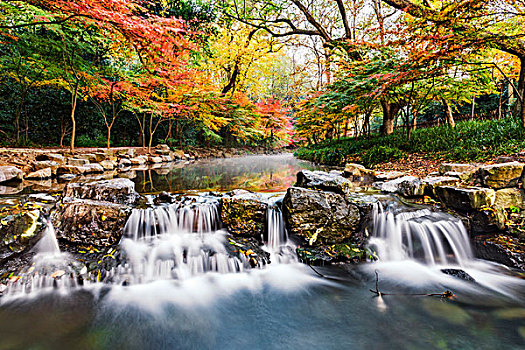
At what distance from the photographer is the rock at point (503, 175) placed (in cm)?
355

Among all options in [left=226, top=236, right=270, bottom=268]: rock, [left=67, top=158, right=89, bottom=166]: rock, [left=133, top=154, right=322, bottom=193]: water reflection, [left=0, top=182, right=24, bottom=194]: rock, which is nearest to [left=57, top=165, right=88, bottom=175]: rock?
[left=67, top=158, right=89, bottom=166]: rock

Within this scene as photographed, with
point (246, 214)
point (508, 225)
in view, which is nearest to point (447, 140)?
point (508, 225)

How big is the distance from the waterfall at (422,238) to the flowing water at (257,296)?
2cm

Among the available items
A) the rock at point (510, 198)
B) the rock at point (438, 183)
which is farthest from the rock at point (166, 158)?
the rock at point (510, 198)

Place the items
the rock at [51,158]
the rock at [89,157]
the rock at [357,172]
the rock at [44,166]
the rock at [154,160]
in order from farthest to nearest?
the rock at [154,160]
the rock at [89,157]
the rock at [51,158]
the rock at [44,166]
the rock at [357,172]

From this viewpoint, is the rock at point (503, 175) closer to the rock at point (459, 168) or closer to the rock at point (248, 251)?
the rock at point (459, 168)

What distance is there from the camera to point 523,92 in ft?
19.3

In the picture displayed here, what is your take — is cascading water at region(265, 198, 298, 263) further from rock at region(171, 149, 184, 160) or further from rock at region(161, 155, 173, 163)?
rock at region(171, 149, 184, 160)

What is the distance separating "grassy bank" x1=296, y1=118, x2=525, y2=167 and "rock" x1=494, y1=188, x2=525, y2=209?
235 cm

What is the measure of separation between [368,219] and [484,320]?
1.73 meters

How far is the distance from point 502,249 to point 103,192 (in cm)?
Result: 613

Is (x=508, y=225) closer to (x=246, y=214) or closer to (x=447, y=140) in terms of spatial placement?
(x=246, y=214)

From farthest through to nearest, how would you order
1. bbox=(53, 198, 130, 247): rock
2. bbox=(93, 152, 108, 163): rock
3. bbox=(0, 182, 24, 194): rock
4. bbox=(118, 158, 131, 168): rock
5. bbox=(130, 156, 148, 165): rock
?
bbox=(130, 156, 148, 165): rock → bbox=(118, 158, 131, 168): rock → bbox=(93, 152, 108, 163): rock → bbox=(0, 182, 24, 194): rock → bbox=(53, 198, 130, 247): rock

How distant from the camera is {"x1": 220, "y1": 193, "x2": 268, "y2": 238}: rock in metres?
3.51
